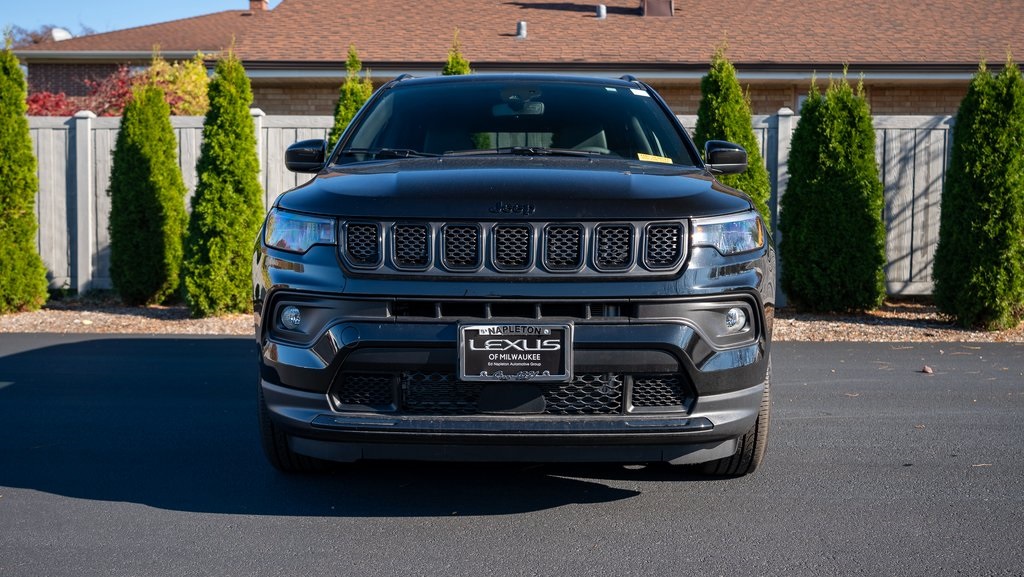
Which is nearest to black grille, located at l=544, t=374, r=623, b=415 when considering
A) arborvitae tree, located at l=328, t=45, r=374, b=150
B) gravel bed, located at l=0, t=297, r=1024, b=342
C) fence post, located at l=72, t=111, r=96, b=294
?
gravel bed, located at l=0, t=297, r=1024, b=342

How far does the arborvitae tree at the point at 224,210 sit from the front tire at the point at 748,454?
7.34 meters

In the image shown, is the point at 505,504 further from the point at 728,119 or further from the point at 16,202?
the point at 16,202

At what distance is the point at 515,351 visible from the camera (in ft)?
12.4

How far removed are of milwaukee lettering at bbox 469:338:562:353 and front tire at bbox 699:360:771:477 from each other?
3.39 ft

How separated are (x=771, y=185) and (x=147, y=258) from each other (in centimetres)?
706

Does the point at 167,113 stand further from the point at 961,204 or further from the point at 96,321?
the point at 961,204

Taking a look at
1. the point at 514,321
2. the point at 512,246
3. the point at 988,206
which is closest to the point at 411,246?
the point at 512,246

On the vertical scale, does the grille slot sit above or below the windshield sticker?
below

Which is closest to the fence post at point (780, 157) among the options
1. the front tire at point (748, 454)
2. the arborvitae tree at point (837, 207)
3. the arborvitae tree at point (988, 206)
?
the arborvitae tree at point (837, 207)

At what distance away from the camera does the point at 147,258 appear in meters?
11.8

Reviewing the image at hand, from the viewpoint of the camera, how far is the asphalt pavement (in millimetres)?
3666

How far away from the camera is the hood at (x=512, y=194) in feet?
12.9

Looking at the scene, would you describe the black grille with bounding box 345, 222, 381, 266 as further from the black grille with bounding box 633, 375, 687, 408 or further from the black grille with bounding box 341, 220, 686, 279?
the black grille with bounding box 633, 375, 687, 408

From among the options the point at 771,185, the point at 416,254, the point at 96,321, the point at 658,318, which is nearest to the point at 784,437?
the point at 658,318
